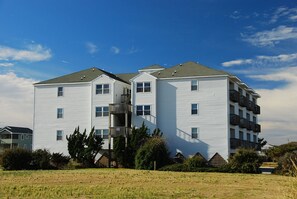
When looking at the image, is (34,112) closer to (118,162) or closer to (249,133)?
(118,162)

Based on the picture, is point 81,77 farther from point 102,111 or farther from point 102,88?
point 102,111

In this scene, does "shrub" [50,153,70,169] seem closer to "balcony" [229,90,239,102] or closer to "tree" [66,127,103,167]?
"tree" [66,127,103,167]

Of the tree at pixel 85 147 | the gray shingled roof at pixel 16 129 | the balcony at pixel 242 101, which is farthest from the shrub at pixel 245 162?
the gray shingled roof at pixel 16 129

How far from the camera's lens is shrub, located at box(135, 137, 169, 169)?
152 ft

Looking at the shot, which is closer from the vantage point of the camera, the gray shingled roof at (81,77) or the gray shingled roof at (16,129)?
the gray shingled roof at (81,77)

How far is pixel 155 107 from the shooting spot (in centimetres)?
5338

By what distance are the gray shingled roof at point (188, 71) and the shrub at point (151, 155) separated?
988cm

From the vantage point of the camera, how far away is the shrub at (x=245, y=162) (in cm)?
4275

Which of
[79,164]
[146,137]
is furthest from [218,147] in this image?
[79,164]

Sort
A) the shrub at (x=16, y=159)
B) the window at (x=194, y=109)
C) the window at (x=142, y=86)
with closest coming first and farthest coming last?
the shrub at (x=16, y=159) → the window at (x=194, y=109) → the window at (x=142, y=86)

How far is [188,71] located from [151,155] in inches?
528

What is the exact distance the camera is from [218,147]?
51031 millimetres

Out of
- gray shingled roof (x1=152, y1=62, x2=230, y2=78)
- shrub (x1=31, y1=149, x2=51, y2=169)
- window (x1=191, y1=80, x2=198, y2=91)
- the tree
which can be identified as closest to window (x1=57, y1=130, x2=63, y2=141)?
the tree

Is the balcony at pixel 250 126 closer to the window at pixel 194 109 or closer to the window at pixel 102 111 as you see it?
the window at pixel 194 109
